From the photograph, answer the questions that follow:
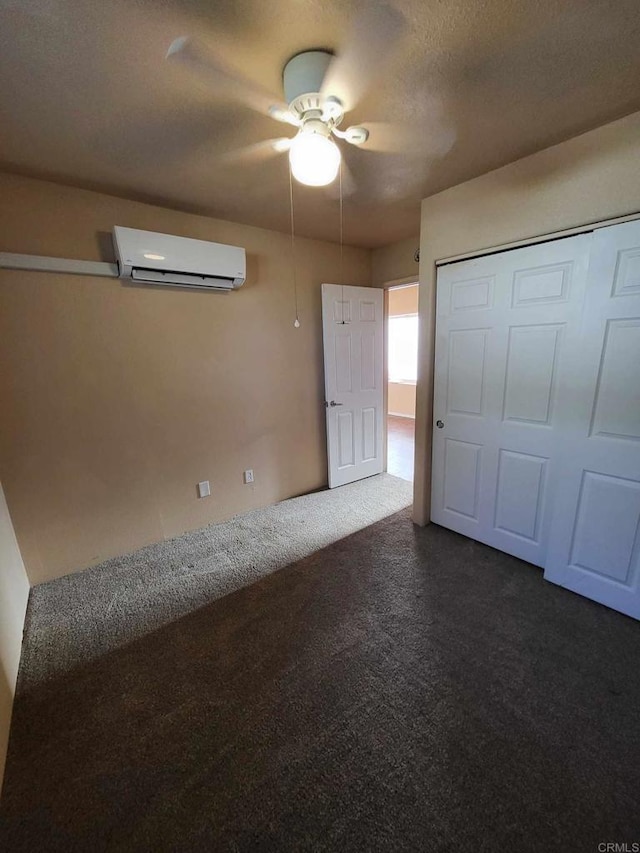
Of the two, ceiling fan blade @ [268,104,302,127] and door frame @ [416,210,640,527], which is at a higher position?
ceiling fan blade @ [268,104,302,127]

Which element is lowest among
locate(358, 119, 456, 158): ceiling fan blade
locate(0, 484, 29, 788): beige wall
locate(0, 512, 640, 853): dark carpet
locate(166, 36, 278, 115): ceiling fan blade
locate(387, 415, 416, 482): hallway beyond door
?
locate(0, 512, 640, 853): dark carpet

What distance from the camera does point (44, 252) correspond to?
2.01 metres

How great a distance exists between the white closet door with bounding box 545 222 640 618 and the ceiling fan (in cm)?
134

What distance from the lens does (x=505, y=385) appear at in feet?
7.09

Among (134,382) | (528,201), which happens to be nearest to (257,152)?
(528,201)

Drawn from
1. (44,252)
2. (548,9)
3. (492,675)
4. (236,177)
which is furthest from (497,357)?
(44,252)

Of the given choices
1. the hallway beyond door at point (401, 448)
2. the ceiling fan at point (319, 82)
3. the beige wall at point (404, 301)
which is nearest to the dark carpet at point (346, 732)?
the hallway beyond door at point (401, 448)

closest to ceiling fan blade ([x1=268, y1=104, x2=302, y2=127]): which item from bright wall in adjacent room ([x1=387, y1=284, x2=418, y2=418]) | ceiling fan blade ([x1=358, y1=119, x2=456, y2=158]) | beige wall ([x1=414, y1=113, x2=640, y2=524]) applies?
ceiling fan blade ([x1=358, y1=119, x2=456, y2=158])

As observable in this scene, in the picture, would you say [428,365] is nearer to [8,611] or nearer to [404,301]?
[8,611]

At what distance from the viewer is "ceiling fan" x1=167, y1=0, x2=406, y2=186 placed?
109 centimetres

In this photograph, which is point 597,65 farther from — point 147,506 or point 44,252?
point 147,506

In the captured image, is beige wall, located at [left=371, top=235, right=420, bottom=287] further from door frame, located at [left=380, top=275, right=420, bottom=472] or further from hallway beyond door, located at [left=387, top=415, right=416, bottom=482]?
hallway beyond door, located at [left=387, top=415, right=416, bottom=482]

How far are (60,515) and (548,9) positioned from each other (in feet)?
10.7

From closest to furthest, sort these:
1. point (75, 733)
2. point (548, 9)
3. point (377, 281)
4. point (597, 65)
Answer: point (548, 9) → point (597, 65) → point (75, 733) → point (377, 281)
